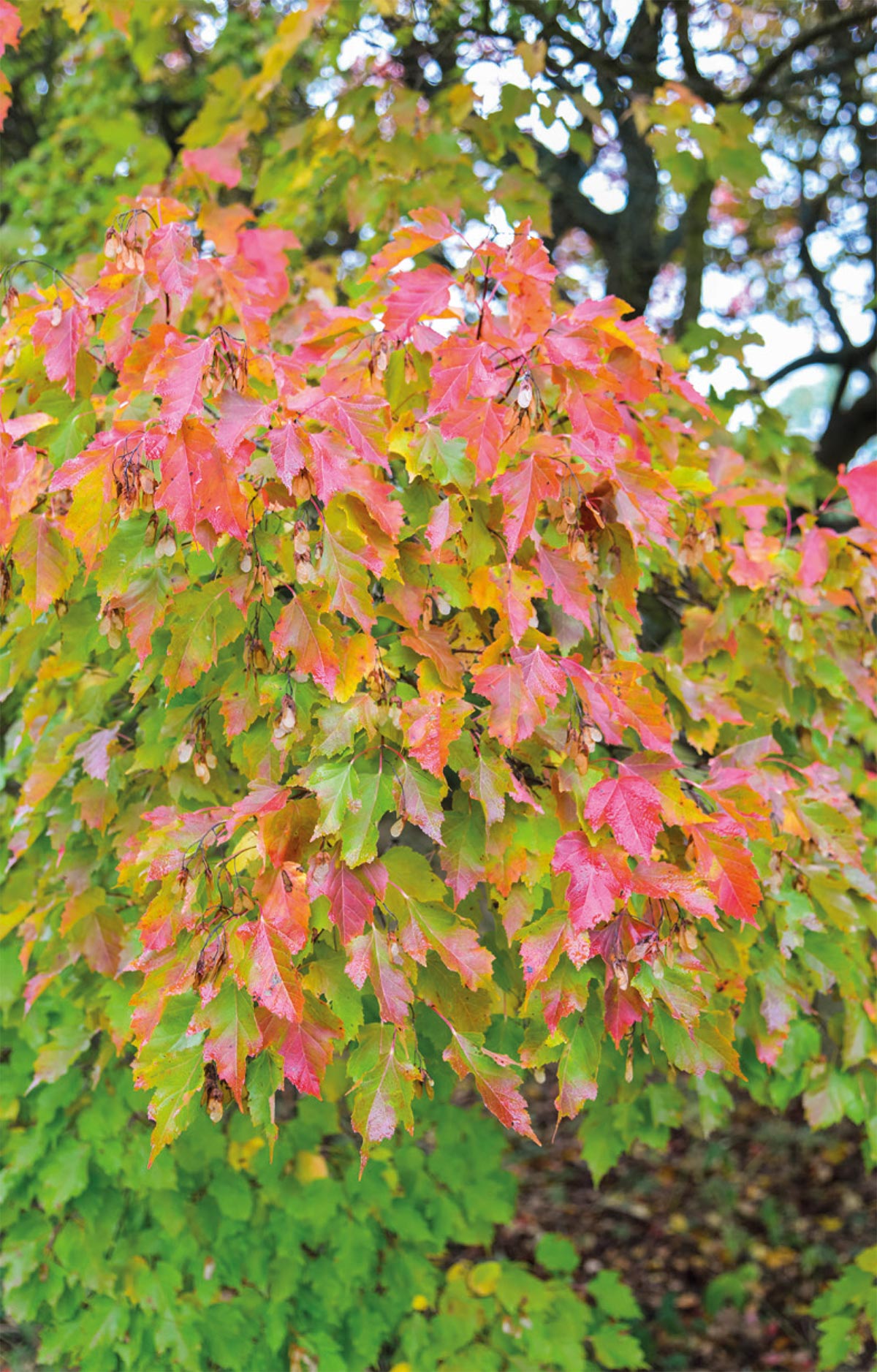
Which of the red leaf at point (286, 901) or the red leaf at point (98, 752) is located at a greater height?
the red leaf at point (286, 901)

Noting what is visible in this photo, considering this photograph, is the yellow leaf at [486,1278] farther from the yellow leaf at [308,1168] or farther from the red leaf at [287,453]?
the red leaf at [287,453]

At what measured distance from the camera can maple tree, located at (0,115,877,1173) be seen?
1.42 meters

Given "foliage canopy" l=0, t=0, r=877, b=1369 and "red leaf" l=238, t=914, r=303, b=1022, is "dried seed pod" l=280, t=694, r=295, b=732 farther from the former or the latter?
"red leaf" l=238, t=914, r=303, b=1022

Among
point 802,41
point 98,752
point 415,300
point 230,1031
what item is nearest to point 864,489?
point 415,300

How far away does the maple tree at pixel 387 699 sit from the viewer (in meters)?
1.42

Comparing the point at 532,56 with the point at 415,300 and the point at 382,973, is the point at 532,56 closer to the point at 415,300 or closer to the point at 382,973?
the point at 415,300

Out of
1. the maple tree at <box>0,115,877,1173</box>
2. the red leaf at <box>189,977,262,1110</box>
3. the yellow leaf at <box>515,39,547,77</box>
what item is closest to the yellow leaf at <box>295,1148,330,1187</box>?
the maple tree at <box>0,115,877,1173</box>

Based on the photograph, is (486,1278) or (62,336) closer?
(62,336)

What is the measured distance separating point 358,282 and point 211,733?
47.1 inches

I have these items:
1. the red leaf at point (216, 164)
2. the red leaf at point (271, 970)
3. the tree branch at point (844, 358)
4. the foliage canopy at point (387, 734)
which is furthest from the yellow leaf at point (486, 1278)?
the tree branch at point (844, 358)

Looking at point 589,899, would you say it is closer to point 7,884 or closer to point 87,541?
point 87,541

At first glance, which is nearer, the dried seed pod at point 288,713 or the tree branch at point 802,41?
the dried seed pod at point 288,713

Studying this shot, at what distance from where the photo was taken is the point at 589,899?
1.39 metres

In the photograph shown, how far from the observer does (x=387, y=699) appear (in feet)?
4.82
